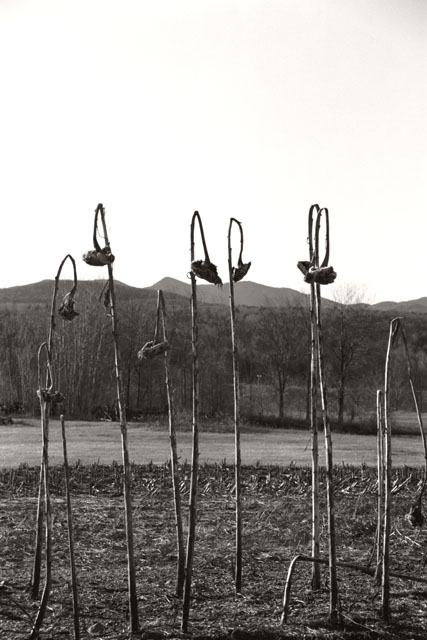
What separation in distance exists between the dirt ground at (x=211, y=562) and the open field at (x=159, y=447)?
13.5ft

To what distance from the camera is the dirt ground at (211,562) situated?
4.27 metres

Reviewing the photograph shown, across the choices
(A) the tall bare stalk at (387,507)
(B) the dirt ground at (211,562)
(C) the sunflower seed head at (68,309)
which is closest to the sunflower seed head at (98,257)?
(C) the sunflower seed head at (68,309)

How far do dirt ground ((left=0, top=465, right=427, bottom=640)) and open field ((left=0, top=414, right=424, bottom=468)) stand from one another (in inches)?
163

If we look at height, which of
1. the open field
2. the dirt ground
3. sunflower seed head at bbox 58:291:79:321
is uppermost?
sunflower seed head at bbox 58:291:79:321

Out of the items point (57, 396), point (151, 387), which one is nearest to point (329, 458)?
point (57, 396)

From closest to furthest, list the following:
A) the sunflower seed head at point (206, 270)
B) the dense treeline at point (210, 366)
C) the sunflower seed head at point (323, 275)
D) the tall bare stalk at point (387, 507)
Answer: the sunflower seed head at point (323, 275) < the sunflower seed head at point (206, 270) < the tall bare stalk at point (387, 507) < the dense treeline at point (210, 366)

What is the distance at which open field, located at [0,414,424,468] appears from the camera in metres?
15.9

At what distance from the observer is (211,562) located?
19.3 feet

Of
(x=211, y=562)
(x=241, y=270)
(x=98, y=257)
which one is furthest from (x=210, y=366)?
(x=98, y=257)

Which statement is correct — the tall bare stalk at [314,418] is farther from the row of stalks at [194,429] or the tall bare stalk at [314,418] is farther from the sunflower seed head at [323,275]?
the sunflower seed head at [323,275]

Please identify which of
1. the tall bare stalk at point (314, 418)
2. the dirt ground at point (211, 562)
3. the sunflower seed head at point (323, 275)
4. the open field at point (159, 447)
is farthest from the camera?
the open field at point (159, 447)

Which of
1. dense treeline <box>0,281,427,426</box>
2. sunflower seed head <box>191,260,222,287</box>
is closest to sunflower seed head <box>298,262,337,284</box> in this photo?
sunflower seed head <box>191,260,222,287</box>

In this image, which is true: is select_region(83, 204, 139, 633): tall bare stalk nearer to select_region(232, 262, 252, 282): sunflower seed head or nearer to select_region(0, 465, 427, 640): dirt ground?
select_region(0, 465, 427, 640): dirt ground

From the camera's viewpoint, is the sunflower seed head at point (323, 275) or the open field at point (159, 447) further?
the open field at point (159, 447)
